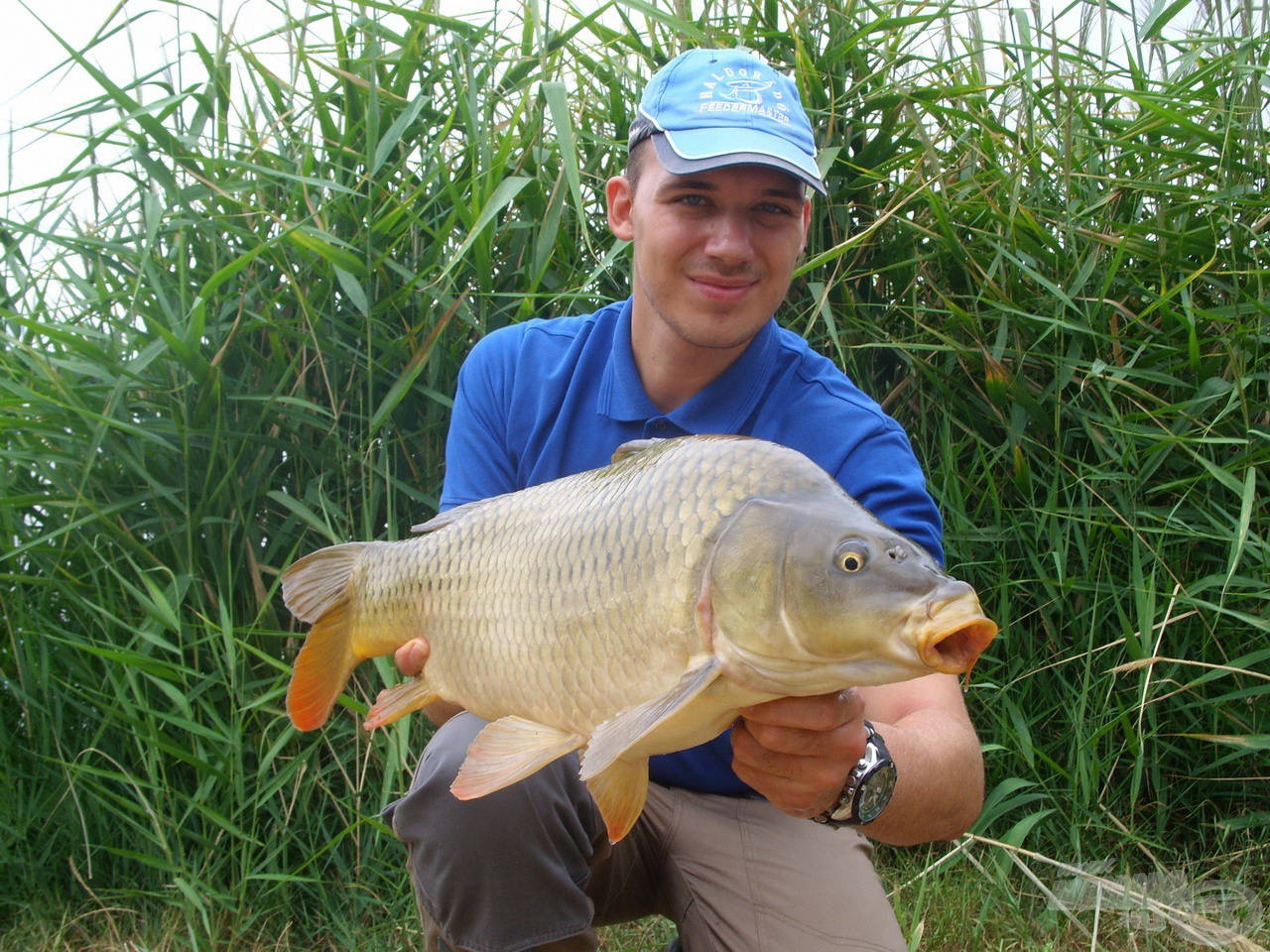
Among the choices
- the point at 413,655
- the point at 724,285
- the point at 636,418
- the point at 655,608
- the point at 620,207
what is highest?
the point at 620,207

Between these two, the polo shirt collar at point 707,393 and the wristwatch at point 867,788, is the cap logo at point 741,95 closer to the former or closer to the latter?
the polo shirt collar at point 707,393

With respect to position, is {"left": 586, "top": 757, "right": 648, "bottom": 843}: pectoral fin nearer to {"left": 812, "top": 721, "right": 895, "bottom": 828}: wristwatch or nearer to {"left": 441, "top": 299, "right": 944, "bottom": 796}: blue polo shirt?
{"left": 812, "top": 721, "right": 895, "bottom": 828}: wristwatch

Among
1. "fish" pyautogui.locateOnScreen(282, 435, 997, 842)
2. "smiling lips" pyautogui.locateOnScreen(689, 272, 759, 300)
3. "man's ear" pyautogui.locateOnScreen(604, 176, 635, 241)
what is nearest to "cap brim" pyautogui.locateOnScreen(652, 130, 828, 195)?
"smiling lips" pyautogui.locateOnScreen(689, 272, 759, 300)

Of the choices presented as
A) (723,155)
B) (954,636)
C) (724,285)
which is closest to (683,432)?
(724,285)

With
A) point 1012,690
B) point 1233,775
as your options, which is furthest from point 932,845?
point 1233,775

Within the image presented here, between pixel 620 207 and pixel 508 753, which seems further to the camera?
pixel 620 207

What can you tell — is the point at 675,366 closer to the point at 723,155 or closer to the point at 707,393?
the point at 707,393

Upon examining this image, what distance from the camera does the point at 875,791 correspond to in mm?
1354

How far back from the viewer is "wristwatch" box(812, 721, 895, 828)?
1.33 m

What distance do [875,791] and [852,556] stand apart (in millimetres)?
404

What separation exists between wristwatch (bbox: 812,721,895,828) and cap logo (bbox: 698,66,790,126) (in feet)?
2.85

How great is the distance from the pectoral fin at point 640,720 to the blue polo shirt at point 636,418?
557 mm

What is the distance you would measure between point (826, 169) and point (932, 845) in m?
1.26

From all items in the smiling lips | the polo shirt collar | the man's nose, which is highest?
the man's nose
